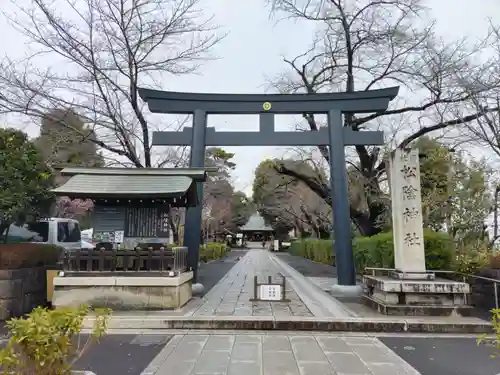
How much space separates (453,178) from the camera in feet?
52.7

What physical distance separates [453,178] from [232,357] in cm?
1368

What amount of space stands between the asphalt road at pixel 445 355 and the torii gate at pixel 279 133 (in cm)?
469

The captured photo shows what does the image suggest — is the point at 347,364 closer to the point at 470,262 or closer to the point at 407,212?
the point at 407,212

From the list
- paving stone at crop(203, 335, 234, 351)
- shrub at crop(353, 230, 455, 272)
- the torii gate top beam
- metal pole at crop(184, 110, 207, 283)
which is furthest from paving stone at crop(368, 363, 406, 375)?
the torii gate top beam

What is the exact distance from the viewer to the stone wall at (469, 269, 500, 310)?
29.2ft

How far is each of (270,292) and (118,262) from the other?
396 cm

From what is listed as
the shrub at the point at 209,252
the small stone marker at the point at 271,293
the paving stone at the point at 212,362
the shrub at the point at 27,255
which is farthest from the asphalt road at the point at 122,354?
the shrub at the point at 209,252

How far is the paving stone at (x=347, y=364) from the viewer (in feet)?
16.9

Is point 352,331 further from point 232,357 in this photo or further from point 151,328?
point 151,328

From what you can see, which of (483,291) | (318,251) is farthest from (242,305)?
(318,251)

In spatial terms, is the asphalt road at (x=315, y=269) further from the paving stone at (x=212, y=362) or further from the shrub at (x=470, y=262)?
the paving stone at (x=212, y=362)

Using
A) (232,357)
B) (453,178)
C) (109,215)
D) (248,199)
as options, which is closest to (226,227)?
(248,199)

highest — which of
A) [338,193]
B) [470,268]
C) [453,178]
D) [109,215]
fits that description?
[453,178]

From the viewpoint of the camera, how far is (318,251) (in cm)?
2911
